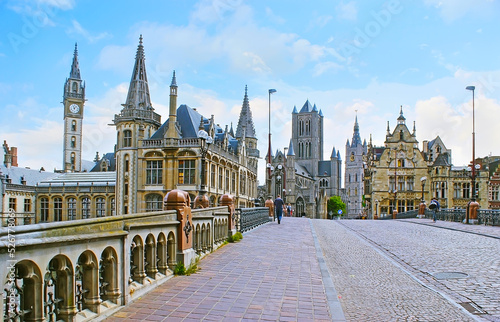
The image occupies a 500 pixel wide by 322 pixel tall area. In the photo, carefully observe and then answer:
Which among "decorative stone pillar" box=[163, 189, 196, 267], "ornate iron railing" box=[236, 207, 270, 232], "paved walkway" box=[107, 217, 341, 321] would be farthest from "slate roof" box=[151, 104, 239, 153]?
"decorative stone pillar" box=[163, 189, 196, 267]

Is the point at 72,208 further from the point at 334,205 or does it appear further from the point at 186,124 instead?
the point at 334,205

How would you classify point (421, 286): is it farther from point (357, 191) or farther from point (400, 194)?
point (357, 191)

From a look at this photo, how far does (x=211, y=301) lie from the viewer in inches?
272

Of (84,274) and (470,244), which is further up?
(84,274)

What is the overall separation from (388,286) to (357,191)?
118m

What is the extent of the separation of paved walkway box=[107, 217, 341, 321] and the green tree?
109417 millimetres

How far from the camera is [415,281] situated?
9391 millimetres

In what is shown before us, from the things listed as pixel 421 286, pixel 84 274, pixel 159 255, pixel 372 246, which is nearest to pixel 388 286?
pixel 421 286

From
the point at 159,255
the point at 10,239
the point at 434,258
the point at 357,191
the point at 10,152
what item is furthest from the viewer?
the point at 357,191

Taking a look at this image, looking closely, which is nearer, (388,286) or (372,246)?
(388,286)

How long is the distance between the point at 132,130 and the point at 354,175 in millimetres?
89503

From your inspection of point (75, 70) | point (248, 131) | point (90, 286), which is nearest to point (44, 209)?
point (248, 131)

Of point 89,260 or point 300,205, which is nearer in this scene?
point 89,260

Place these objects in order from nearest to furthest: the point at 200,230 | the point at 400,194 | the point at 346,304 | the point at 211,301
Answer: 1. the point at 211,301
2. the point at 346,304
3. the point at 200,230
4. the point at 400,194
